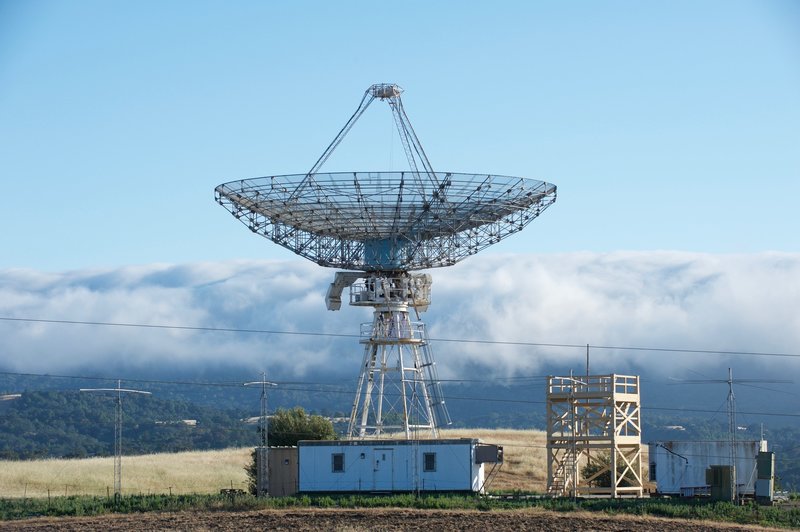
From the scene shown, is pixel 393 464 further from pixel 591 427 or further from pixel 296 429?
pixel 296 429

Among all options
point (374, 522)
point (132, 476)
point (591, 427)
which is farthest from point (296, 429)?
point (374, 522)

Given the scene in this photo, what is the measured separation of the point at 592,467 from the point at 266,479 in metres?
19.4

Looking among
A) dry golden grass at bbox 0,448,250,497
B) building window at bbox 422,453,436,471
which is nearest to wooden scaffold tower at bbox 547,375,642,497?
building window at bbox 422,453,436,471

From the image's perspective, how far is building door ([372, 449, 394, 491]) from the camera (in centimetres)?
7556

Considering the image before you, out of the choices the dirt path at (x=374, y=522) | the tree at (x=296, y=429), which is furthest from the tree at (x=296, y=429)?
the dirt path at (x=374, y=522)

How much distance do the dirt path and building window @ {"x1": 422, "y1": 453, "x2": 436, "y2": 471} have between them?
802 centimetres

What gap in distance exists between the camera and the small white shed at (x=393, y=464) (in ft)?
246

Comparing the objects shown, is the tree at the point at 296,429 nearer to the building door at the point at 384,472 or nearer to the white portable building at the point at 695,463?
the building door at the point at 384,472

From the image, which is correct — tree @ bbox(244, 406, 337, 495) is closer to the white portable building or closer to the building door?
the building door

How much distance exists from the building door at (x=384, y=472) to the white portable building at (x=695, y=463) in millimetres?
14614

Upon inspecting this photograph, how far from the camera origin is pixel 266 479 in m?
77.5

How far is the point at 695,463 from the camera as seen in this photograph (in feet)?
255

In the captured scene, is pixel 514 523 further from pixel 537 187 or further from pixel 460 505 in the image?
pixel 537 187

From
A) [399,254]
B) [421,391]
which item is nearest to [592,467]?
[421,391]
